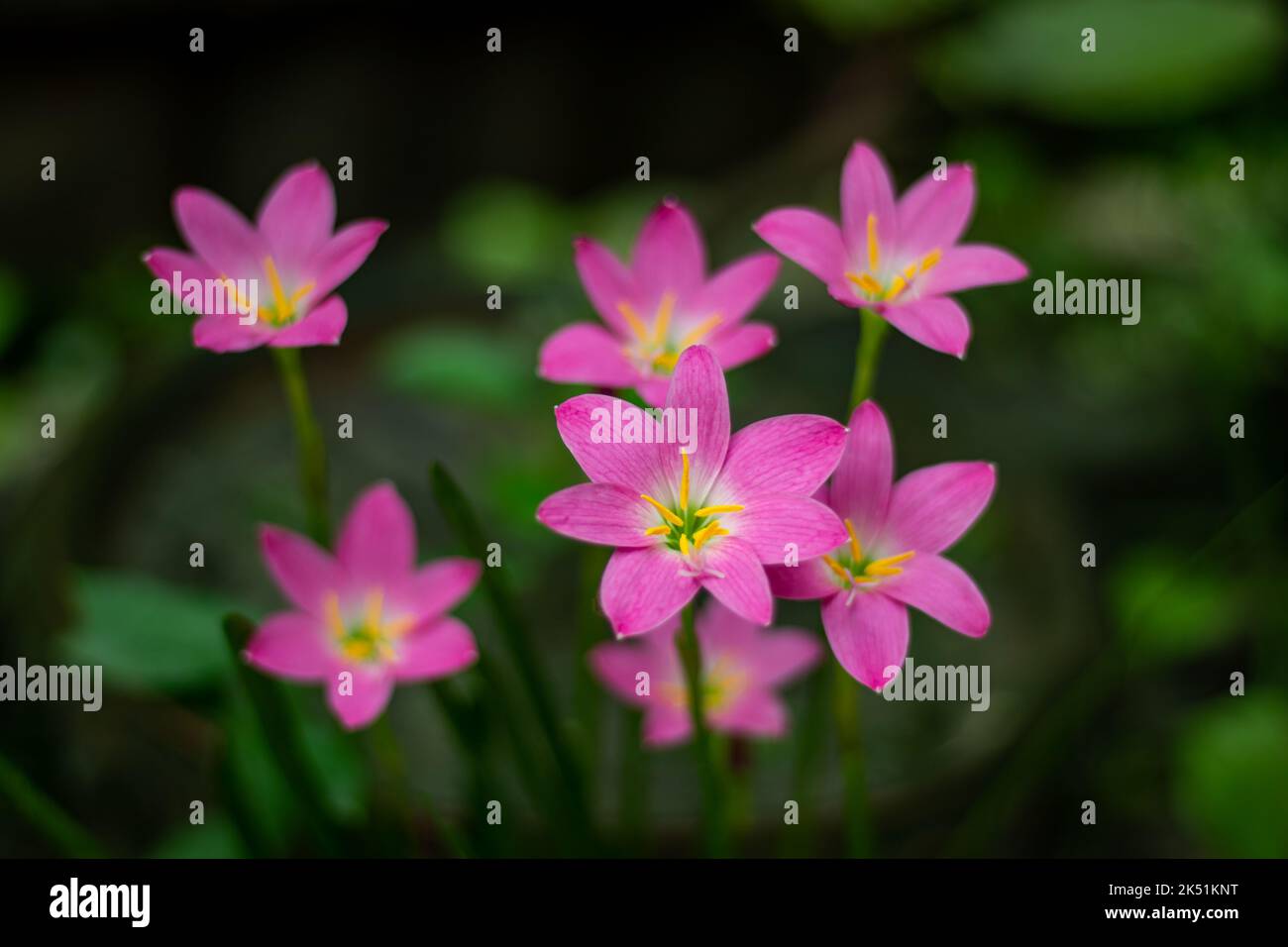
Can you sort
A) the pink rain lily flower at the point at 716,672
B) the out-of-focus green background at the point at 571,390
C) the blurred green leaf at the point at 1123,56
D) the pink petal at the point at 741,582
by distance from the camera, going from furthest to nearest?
the blurred green leaf at the point at 1123,56, the out-of-focus green background at the point at 571,390, the pink rain lily flower at the point at 716,672, the pink petal at the point at 741,582

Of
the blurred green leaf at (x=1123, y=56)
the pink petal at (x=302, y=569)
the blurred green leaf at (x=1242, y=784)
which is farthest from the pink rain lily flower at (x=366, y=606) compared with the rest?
the blurred green leaf at (x=1123, y=56)

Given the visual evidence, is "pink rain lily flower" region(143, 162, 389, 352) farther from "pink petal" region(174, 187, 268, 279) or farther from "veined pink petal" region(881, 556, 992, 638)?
"veined pink petal" region(881, 556, 992, 638)

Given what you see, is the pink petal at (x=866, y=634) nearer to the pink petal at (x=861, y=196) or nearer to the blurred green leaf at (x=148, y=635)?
the pink petal at (x=861, y=196)

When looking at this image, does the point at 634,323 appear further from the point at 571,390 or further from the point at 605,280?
the point at 571,390

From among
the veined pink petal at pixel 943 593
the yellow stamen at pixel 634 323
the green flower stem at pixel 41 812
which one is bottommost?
the green flower stem at pixel 41 812

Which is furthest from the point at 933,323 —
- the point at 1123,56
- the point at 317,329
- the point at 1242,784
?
the point at 1123,56

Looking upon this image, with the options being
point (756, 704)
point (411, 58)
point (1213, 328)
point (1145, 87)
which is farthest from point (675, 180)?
point (756, 704)
